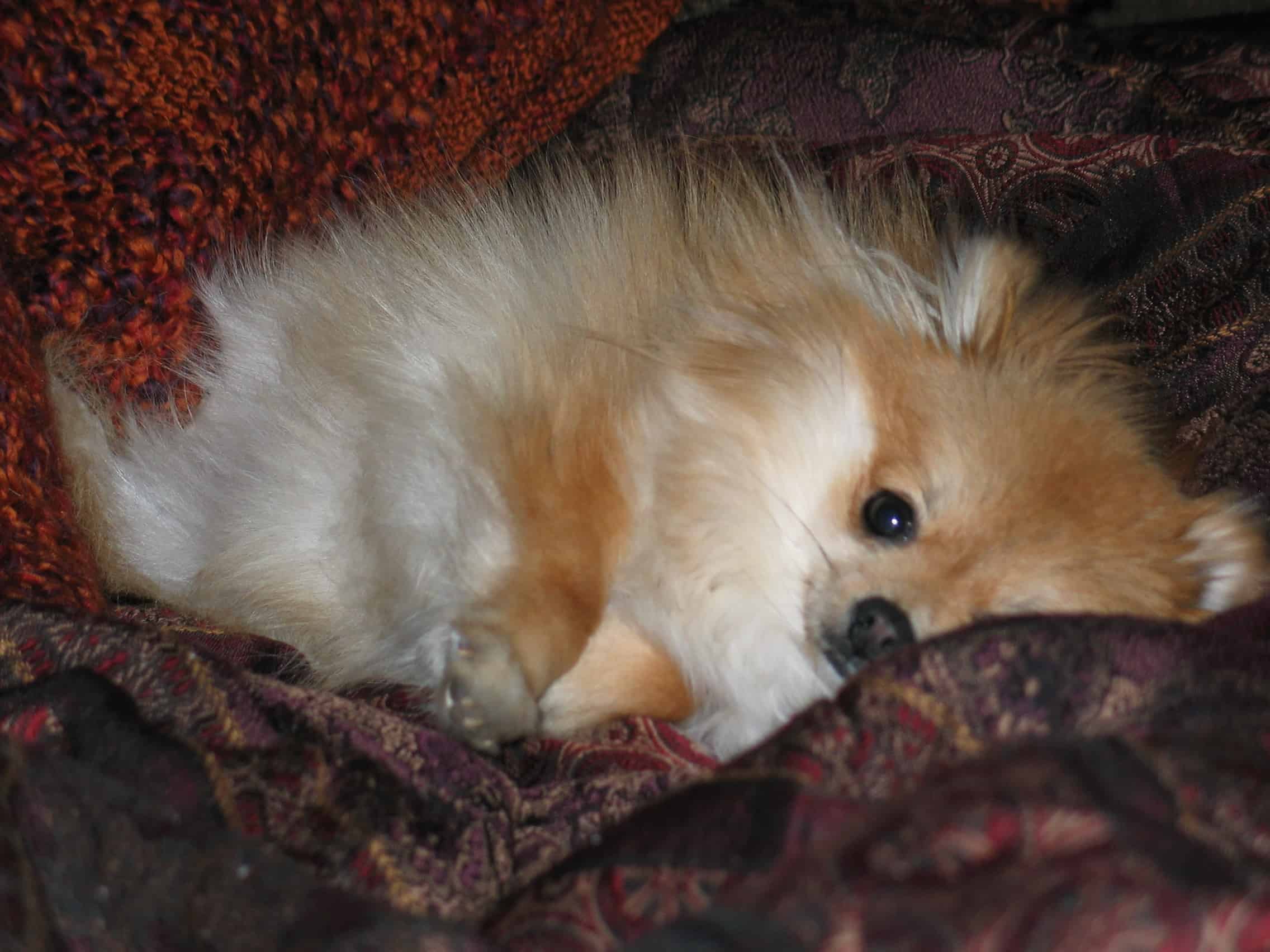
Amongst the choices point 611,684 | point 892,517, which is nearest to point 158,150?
point 611,684

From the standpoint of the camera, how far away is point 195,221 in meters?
1.63

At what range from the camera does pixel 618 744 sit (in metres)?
1.43

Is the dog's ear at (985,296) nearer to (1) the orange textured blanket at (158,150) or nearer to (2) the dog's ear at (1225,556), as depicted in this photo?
(2) the dog's ear at (1225,556)

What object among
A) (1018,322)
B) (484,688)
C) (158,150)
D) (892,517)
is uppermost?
(158,150)

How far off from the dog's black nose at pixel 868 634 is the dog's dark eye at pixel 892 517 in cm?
11

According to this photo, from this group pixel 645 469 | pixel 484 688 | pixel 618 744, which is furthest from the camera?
pixel 645 469

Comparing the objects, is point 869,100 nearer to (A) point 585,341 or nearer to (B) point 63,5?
(A) point 585,341

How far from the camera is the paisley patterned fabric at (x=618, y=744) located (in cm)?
74

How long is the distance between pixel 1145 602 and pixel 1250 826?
2.31 feet

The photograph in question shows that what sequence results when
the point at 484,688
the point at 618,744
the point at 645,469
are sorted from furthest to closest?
1. the point at 645,469
2. the point at 618,744
3. the point at 484,688

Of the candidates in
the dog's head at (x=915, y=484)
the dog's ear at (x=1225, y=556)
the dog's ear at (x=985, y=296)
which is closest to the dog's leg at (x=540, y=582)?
the dog's head at (x=915, y=484)

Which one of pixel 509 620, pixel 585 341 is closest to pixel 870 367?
pixel 585 341

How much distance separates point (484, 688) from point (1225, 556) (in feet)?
3.61

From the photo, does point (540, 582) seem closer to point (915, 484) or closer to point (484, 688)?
point (484, 688)
